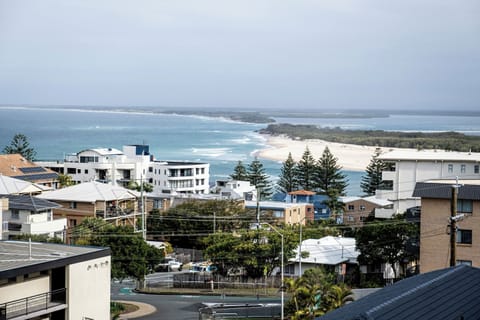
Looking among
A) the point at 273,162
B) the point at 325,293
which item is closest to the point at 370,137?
the point at 273,162

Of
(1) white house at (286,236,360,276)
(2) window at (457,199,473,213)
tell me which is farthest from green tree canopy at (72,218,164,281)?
(2) window at (457,199,473,213)

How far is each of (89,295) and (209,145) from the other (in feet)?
446

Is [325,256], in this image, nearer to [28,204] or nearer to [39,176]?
[28,204]

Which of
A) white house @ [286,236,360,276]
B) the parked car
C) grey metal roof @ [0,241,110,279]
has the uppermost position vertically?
grey metal roof @ [0,241,110,279]

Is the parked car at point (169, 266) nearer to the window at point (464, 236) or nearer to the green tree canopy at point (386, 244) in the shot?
the green tree canopy at point (386, 244)

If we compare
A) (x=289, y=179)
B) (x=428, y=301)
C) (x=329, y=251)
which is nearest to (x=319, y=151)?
(x=289, y=179)

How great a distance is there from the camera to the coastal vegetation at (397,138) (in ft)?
378

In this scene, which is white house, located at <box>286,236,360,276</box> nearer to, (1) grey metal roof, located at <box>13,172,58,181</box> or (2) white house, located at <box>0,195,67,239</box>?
(2) white house, located at <box>0,195,67,239</box>

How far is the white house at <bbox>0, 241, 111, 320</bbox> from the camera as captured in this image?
51.3ft

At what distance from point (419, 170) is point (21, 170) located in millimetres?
25541

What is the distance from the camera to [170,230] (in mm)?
41594

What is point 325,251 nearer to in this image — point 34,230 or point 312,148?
point 34,230

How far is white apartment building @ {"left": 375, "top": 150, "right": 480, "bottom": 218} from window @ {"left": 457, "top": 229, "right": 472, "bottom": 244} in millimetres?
21824

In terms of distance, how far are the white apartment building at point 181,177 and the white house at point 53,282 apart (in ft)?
148
